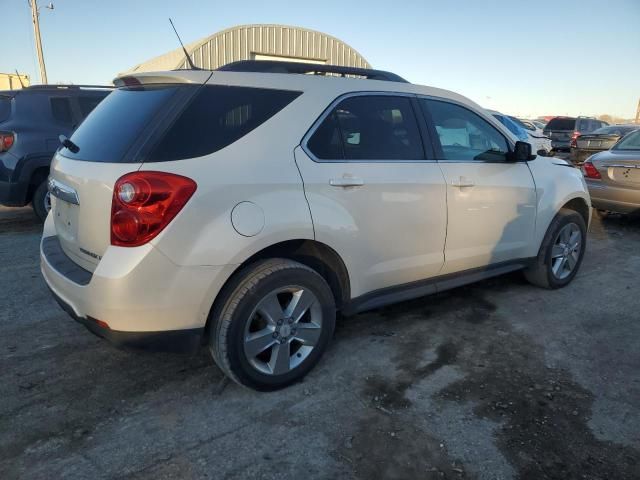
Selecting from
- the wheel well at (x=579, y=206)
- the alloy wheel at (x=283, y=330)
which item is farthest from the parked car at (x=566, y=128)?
the alloy wheel at (x=283, y=330)

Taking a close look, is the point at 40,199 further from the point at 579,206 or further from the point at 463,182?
the point at 579,206

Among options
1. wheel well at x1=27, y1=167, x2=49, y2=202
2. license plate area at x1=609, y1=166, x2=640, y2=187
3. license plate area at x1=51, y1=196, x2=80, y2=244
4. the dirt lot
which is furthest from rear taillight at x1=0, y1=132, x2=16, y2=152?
license plate area at x1=609, y1=166, x2=640, y2=187

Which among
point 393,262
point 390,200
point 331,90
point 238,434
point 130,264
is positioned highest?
point 331,90

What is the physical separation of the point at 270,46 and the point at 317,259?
791 inches

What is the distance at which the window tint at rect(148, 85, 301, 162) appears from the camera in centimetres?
240

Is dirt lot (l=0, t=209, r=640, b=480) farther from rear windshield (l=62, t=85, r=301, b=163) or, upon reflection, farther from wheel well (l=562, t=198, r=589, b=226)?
rear windshield (l=62, t=85, r=301, b=163)

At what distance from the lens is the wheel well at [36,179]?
6320 mm

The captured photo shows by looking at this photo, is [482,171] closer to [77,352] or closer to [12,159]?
[77,352]

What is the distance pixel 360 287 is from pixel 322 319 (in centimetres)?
34

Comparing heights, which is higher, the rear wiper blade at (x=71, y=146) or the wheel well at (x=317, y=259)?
the rear wiper blade at (x=71, y=146)

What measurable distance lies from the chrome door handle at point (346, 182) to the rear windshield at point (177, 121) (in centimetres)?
51

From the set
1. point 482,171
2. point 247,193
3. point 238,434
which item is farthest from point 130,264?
point 482,171

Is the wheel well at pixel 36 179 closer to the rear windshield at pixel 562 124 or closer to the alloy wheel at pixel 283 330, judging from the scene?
the alloy wheel at pixel 283 330

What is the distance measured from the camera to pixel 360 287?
10.1 feet
